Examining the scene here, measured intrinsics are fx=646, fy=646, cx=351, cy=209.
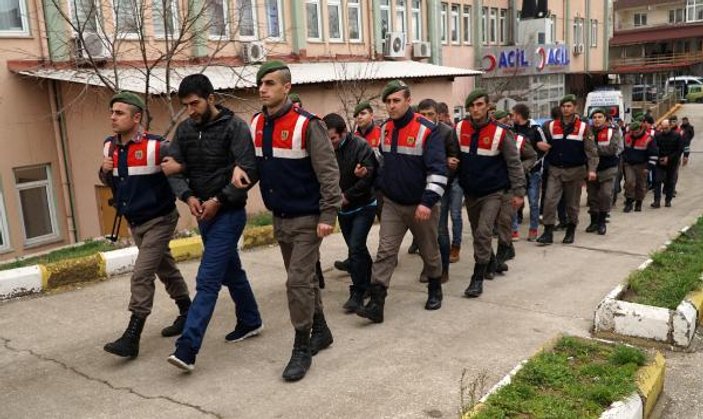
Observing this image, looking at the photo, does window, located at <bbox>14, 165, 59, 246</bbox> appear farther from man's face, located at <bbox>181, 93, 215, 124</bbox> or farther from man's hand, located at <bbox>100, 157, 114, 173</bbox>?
man's face, located at <bbox>181, 93, 215, 124</bbox>

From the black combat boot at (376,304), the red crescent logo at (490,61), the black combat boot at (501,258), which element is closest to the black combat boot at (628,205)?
the black combat boot at (501,258)

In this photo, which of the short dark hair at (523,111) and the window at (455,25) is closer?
the short dark hair at (523,111)

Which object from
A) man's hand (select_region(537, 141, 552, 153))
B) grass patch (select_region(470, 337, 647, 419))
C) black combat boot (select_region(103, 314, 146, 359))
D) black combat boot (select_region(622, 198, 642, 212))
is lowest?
black combat boot (select_region(622, 198, 642, 212))

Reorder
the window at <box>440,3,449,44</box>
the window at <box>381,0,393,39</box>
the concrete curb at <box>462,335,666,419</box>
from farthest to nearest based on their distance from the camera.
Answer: the window at <box>440,3,449,44</box> < the window at <box>381,0,393,39</box> < the concrete curb at <box>462,335,666,419</box>

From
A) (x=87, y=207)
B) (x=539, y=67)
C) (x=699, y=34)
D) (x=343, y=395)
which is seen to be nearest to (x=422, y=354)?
(x=343, y=395)

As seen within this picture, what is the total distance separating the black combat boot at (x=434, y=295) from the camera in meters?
5.78

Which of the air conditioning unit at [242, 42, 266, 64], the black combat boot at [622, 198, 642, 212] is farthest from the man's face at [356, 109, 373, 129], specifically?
the air conditioning unit at [242, 42, 266, 64]

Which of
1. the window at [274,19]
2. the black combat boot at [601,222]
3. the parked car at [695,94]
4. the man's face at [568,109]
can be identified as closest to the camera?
the man's face at [568,109]

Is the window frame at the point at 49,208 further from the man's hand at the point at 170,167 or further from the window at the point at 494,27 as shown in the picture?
the window at the point at 494,27

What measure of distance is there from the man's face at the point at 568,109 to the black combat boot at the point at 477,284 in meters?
3.32

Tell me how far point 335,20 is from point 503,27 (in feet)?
40.7

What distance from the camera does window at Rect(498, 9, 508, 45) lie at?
27.6 metres

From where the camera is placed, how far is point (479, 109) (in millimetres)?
6266

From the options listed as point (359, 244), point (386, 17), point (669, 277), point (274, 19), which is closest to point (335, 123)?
point (359, 244)
